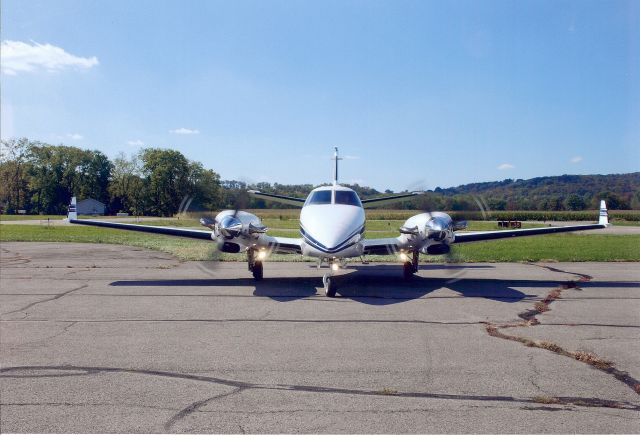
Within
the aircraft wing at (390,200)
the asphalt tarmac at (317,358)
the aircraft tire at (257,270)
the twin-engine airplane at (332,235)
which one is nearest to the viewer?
the asphalt tarmac at (317,358)

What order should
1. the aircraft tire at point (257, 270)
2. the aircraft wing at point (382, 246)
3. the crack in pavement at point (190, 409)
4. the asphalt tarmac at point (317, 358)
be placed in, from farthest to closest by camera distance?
the aircraft tire at point (257, 270), the aircraft wing at point (382, 246), the asphalt tarmac at point (317, 358), the crack in pavement at point (190, 409)

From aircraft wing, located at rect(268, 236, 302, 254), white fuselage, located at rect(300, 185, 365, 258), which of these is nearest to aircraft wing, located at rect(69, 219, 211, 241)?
aircraft wing, located at rect(268, 236, 302, 254)

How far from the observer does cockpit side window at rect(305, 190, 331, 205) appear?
14.8m

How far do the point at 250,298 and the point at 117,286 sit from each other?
4347 millimetres

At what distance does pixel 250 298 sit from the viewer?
1220 cm

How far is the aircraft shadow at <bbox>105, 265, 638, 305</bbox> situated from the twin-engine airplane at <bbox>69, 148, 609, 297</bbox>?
70 centimetres

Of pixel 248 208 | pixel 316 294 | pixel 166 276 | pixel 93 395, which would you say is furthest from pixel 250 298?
pixel 93 395

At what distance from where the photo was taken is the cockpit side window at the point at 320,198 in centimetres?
1478

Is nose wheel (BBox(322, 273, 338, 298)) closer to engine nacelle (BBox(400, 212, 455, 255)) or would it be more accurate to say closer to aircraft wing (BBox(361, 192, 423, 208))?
engine nacelle (BBox(400, 212, 455, 255))

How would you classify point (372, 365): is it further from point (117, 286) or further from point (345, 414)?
point (117, 286)

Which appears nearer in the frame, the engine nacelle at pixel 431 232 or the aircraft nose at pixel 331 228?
the aircraft nose at pixel 331 228

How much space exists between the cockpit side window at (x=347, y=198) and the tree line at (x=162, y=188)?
5.52 feet

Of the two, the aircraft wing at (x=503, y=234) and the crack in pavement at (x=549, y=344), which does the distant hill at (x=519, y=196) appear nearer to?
the aircraft wing at (x=503, y=234)

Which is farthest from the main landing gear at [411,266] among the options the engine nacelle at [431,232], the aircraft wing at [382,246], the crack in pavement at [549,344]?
the crack in pavement at [549,344]
